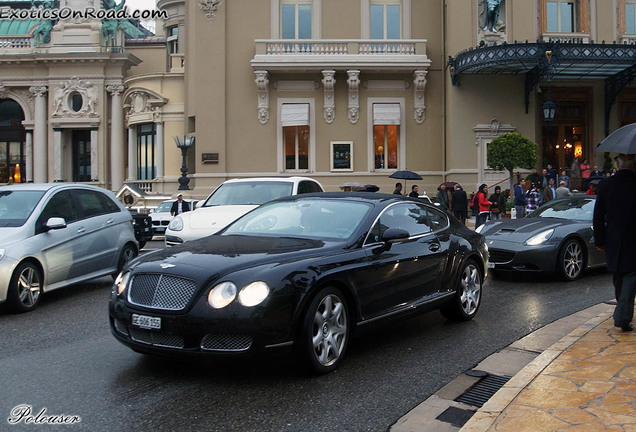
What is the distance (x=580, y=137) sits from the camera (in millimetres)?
27047

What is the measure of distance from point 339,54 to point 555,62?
8.83 meters

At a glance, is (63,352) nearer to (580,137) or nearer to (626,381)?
(626,381)

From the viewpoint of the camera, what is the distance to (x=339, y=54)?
26.6 meters

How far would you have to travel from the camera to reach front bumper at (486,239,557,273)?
31.6 ft

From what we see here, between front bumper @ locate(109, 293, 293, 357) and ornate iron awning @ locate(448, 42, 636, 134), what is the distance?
2137cm

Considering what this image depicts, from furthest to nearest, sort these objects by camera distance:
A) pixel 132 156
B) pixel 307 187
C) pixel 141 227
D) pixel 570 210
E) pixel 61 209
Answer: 1. pixel 132 156
2. pixel 307 187
3. pixel 141 227
4. pixel 570 210
5. pixel 61 209

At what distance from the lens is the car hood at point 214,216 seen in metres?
10.3

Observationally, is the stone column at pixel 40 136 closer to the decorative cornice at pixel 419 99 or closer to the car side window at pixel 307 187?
the decorative cornice at pixel 419 99

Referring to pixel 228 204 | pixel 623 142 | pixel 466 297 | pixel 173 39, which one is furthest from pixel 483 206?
pixel 173 39

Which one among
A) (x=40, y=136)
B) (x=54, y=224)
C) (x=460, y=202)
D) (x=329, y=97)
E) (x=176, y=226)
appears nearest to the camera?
(x=54, y=224)

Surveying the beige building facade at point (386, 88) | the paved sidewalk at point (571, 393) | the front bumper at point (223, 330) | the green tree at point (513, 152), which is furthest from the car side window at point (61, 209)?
the beige building facade at point (386, 88)

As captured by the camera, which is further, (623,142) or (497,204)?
(497,204)

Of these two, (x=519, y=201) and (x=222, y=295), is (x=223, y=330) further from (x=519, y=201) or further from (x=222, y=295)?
(x=519, y=201)

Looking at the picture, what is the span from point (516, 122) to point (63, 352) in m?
23.7
